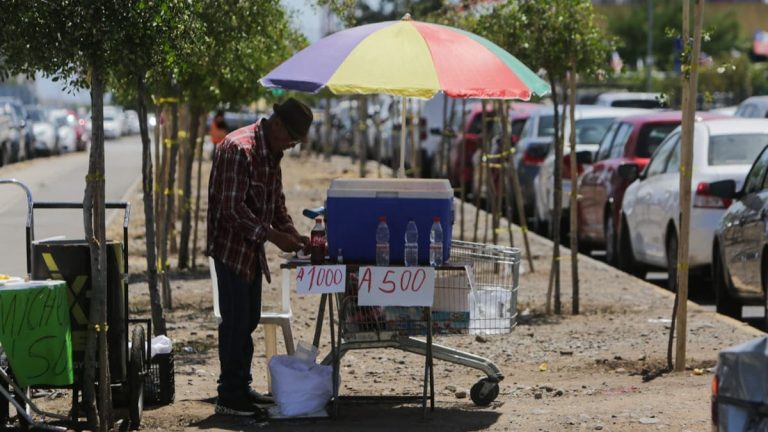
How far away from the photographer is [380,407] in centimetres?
896

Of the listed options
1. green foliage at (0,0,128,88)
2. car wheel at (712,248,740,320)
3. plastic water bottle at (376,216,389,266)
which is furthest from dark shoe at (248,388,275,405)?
car wheel at (712,248,740,320)

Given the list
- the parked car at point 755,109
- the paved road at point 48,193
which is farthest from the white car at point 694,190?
the parked car at point 755,109

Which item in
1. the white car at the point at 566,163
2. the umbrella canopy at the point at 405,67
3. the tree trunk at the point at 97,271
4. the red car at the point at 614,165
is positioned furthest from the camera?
the white car at the point at 566,163

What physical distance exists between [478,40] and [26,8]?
3.02 metres

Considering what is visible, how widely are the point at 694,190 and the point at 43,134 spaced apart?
35548 mm

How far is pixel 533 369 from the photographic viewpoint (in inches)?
415

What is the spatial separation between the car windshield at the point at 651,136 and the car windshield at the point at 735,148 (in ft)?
8.61

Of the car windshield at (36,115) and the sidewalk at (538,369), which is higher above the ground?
the sidewalk at (538,369)

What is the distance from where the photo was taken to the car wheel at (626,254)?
16391 mm

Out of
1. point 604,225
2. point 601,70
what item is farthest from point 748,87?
point 601,70

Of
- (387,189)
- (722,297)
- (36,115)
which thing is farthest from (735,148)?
(36,115)

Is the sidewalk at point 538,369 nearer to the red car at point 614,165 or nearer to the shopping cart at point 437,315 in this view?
the shopping cart at point 437,315

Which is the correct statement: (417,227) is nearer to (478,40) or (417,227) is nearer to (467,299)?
(467,299)

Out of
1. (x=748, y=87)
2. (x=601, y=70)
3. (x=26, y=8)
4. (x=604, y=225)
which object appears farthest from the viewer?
(x=748, y=87)
